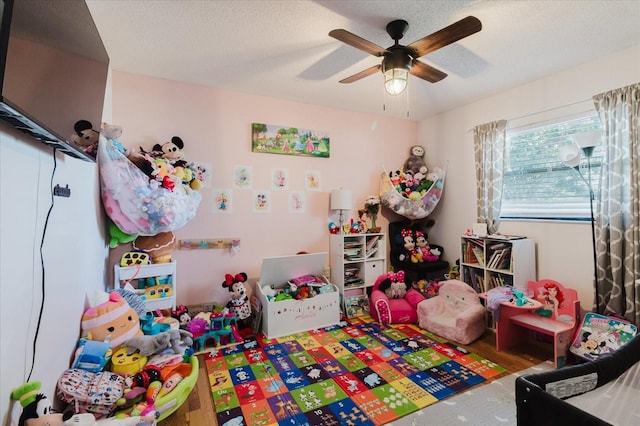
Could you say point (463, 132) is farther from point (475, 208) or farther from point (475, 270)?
point (475, 270)

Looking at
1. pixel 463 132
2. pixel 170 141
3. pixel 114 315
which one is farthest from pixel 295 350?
pixel 463 132

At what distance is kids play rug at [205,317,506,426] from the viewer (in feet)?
5.61

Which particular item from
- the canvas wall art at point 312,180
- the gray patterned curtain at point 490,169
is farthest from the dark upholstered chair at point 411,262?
the canvas wall art at point 312,180

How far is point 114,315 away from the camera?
171 centimetres

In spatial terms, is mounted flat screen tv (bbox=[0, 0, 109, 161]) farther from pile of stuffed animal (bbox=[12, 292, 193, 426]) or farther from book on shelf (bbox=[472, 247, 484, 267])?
book on shelf (bbox=[472, 247, 484, 267])

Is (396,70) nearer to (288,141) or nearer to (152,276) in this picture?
(288,141)

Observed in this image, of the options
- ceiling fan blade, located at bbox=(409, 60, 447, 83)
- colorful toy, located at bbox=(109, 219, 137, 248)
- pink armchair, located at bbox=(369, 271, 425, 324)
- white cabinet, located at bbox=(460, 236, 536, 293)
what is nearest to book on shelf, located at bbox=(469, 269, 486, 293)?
white cabinet, located at bbox=(460, 236, 536, 293)

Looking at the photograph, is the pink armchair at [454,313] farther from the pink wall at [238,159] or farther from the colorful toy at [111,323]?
the colorful toy at [111,323]

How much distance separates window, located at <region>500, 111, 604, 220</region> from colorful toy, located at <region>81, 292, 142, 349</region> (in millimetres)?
3434

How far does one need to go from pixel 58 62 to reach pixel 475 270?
11.5 ft

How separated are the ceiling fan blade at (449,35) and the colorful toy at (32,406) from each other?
235 cm

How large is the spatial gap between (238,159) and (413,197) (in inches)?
82.8

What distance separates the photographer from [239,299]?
8.94ft

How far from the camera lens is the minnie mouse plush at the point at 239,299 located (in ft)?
8.89
